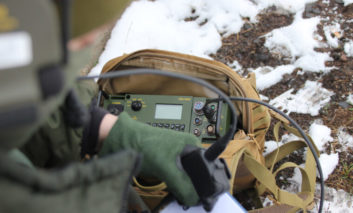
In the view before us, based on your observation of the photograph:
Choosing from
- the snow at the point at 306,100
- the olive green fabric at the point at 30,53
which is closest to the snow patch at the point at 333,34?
the snow at the point at 306,100

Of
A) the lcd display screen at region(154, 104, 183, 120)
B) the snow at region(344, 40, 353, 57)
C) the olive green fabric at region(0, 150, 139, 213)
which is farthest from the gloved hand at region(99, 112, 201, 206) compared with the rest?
the snow at region(344, 40, 353, 57)

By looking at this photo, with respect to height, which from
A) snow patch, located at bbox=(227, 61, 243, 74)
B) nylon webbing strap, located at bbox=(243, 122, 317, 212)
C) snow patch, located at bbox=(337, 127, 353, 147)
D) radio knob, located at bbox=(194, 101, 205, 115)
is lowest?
nylon webbing strap, located at bbox=(243, 122, 317, 212)

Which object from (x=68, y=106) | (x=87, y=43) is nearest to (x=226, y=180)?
(x=68, y=106)

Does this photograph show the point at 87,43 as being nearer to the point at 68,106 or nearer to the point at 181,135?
the point at 68,106

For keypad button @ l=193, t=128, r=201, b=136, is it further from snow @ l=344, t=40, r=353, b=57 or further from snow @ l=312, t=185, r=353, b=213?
snow @ l=344, t=40, r=353, b=57

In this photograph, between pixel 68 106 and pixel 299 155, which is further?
pixel 299 155

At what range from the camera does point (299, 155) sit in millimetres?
1870

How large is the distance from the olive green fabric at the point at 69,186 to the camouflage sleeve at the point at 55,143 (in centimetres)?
34

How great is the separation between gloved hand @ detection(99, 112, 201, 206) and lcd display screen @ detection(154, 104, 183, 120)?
0.48 m

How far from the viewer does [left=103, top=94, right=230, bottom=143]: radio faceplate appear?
1.61 m

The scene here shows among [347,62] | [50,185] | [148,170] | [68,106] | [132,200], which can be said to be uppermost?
[347,62]

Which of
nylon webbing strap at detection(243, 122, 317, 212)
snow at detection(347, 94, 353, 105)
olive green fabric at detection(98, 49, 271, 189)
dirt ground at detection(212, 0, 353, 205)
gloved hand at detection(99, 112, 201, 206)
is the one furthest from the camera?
snow at detection(347, 94, 353, 105)

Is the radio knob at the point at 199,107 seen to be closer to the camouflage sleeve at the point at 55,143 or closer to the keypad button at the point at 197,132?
the keypad button at the point at 197,132

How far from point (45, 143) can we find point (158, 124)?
1.93 ft
